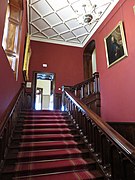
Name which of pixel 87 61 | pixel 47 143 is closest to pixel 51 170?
pixel 47 143

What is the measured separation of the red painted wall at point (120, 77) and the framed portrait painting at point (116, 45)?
116mm

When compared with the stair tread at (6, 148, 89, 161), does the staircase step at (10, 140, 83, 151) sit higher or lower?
higher

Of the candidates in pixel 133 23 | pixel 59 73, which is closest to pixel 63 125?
pixel 133 23

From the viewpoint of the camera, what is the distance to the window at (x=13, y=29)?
339cm

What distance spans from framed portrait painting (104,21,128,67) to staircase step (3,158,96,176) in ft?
10.0

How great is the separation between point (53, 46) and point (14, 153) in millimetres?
6106

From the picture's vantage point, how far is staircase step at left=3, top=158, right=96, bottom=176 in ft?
7.07

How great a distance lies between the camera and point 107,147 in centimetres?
274

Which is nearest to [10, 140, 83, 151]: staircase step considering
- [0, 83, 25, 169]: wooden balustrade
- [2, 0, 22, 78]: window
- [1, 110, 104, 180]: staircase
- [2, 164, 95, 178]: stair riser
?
[1, 110, 104, 180]: staircase

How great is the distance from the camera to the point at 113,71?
4.95m

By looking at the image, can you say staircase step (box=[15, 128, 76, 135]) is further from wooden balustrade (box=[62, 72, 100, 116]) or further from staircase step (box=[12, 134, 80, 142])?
wooden balustrade (box=[62, 72, 100, 116])

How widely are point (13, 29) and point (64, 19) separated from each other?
126 inches

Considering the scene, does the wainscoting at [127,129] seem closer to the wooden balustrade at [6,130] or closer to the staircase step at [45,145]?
the staircase step at [45,145]

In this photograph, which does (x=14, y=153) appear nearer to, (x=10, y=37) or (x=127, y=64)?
(x=10, y=37)
